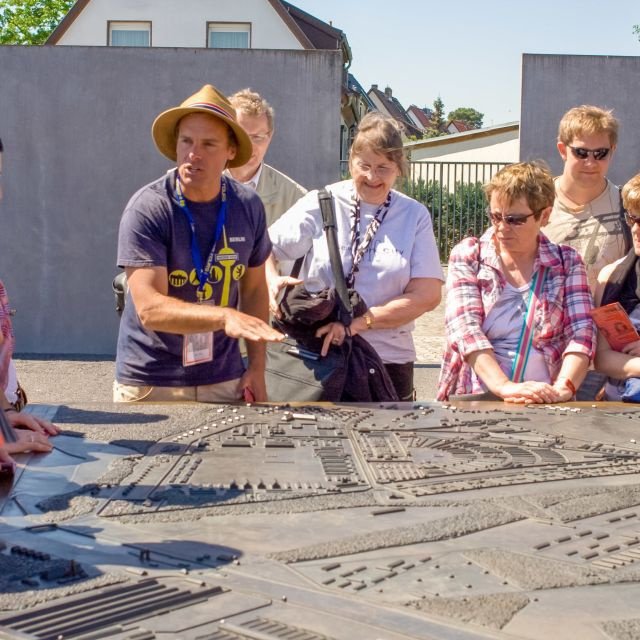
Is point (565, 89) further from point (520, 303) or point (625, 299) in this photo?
point (520, 303)

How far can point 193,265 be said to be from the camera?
3.49 metres

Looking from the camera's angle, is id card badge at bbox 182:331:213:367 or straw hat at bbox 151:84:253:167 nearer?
id card badge at bbox 182:331:213:367

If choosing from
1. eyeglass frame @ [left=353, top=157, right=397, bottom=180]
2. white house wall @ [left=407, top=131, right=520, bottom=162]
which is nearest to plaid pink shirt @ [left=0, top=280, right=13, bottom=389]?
eyeglass frame @ [left=353, top=157, right=397, bottom=180]

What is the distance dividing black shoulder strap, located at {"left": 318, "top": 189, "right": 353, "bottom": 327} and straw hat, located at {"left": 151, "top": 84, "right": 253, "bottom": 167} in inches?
15.9

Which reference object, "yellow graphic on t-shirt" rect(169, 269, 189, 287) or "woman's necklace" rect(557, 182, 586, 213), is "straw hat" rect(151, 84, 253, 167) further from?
"woman's necklace" rect(557, 182, 586, 213)

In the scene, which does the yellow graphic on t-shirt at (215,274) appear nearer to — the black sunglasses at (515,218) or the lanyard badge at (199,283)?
the lanyard badge at (199,283)

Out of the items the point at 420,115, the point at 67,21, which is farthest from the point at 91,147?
the point at 420,115

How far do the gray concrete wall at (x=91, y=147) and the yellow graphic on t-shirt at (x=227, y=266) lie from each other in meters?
6.34

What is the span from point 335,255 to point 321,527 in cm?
189

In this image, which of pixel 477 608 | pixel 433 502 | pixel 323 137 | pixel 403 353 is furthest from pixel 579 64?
pixel 477 608

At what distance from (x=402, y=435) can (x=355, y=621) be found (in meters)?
1.48

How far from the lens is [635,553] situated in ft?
6.76

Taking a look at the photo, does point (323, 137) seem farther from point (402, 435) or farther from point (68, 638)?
point (68, 638)

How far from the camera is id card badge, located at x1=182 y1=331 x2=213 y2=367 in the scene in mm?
3473
